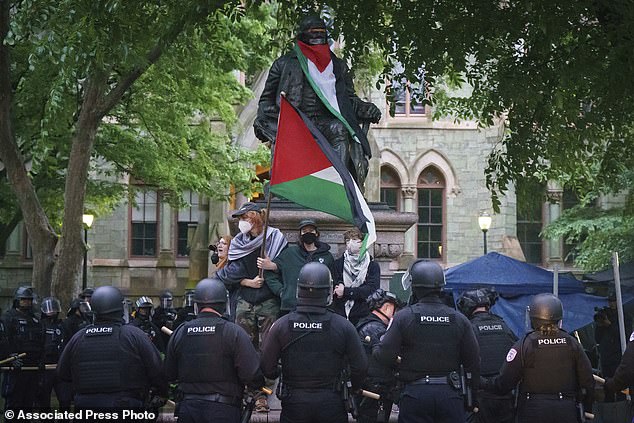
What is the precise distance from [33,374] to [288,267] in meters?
6.48

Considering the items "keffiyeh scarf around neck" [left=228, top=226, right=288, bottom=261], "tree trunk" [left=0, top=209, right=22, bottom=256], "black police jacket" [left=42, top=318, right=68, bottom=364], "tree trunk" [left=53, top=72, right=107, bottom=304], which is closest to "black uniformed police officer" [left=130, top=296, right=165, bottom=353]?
"black police jacket" [left=42, top=318, right=68, bottom=364]

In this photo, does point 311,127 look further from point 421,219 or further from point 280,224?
point 421,219

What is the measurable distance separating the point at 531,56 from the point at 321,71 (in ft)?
13.5

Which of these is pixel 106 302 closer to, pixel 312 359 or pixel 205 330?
pixel 205 330

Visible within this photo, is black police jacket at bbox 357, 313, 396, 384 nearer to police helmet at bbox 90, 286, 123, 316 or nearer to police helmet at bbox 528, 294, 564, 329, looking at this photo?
police helmet at bbox 528, 294, 564, 329

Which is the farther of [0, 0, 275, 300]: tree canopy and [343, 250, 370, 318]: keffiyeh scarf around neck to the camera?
[0, 0, 275, 300]: tree canopy

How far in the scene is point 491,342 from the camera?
37.2ft

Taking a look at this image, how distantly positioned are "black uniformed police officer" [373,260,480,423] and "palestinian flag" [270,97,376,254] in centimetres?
247

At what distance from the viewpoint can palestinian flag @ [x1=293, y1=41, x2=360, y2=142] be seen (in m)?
13.3

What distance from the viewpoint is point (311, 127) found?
39.4 feet

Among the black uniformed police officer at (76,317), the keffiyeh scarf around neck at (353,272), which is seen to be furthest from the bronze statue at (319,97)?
the black uniformed police officer at (76,317)

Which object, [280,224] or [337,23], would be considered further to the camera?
[337,23]

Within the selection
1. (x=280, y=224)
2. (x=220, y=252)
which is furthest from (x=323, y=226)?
(x=220, y=252)

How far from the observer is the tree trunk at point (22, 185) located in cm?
2069
